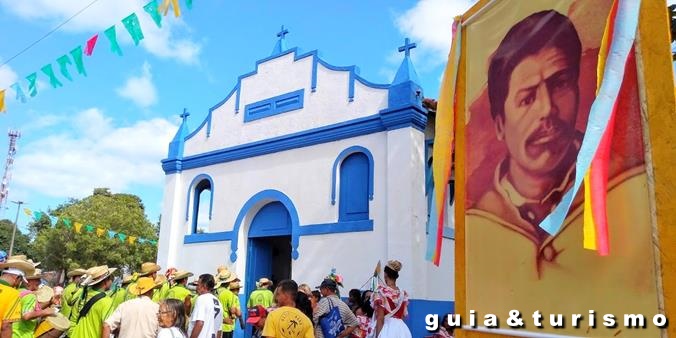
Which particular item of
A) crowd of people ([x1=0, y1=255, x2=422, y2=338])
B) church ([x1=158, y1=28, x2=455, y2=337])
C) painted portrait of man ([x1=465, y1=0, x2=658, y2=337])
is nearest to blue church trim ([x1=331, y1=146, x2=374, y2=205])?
church ([x1=158, y1=28, x2=455, y2=337])

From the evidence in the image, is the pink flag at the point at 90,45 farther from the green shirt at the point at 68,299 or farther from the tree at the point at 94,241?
the tree at the point at 94,241

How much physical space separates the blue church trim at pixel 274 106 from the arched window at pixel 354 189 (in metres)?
1.87

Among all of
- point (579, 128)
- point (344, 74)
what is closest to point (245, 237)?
point (344, 74)

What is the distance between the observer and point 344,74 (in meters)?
10.6

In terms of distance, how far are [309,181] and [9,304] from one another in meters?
6.58

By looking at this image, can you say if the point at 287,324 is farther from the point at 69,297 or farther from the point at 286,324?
the point at 69,297

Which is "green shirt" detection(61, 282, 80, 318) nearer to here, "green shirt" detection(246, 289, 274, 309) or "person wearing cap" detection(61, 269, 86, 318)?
"person wearing cap" detection(61, 269, 86, 318)

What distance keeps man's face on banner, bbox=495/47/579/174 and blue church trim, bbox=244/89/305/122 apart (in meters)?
7.94

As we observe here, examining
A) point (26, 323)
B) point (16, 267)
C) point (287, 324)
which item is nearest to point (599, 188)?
point (287, 324)

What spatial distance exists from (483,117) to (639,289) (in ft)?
5.28

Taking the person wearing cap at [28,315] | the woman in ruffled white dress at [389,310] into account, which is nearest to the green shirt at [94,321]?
the person wearing cap at [28,315]

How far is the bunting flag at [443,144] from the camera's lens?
404 centimetres

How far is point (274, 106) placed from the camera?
11.6 meters

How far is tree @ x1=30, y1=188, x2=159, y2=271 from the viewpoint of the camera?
27.5 meters
